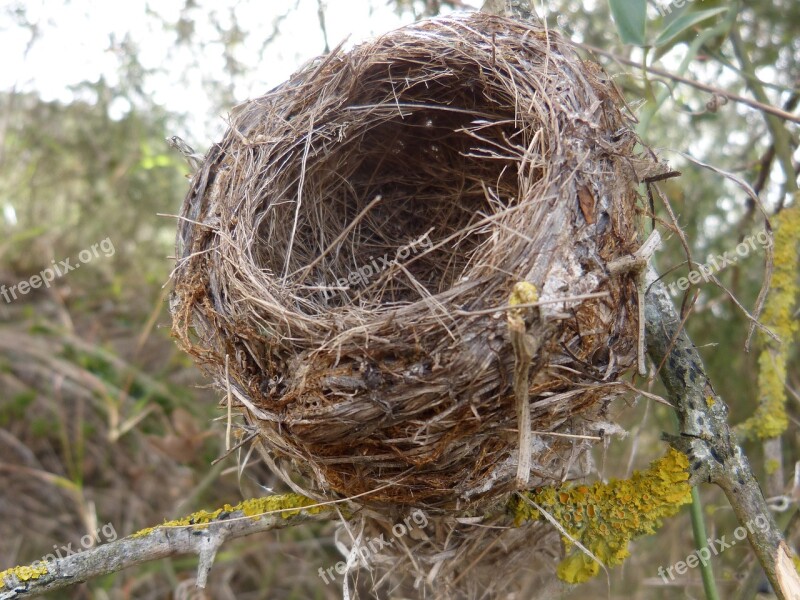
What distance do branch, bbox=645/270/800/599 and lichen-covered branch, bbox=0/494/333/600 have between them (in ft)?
2.17

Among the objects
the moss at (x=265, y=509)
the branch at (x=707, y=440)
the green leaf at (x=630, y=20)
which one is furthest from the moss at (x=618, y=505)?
the green leaf at (x=630, y=20)

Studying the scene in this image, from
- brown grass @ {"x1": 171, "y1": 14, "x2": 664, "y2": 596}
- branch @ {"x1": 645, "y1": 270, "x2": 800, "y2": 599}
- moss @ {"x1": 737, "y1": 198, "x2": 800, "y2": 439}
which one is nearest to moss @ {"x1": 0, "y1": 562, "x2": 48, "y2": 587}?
brown grass @ {"x1": 171, "y1": 14, "x2": 664, "y2": 596}

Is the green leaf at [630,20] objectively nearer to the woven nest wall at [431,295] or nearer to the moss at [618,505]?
the woven nest wall at [431,295]

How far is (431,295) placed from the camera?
113 centimetres

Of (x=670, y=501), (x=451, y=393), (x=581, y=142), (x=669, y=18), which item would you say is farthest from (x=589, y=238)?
(x=669, y=18)

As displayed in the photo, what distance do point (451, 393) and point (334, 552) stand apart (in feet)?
6.44

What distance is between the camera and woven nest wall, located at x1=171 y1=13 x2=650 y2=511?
3.49 ft

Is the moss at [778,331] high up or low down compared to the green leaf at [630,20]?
down

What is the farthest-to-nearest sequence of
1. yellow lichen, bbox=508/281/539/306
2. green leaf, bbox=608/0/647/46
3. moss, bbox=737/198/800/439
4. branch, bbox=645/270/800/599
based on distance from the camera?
1. moss, bbox=737/198/800/439
2. green leaf, bbox=608/0/647/46
3. branch, bbox=645/270/800/599
4. yellow lichen, bbox=508/281/539/306

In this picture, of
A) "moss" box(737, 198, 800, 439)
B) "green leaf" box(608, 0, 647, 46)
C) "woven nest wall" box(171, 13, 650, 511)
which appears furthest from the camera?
"moss" box(737, 198, 800, 439)

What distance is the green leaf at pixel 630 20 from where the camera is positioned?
1.39 metres

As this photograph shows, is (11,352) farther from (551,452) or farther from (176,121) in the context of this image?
(551,452)

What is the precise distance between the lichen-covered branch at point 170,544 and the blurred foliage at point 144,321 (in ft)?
3.17

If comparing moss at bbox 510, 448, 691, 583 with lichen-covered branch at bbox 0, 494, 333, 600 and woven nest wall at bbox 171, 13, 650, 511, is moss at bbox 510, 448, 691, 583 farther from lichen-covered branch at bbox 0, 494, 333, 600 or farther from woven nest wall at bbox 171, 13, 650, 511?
lichen-covered branch at bbox 0, 494, 333, 600
